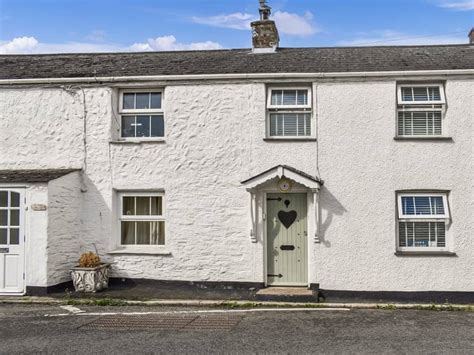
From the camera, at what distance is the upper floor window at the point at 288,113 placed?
1122cm

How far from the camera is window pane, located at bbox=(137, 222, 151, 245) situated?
1170 cm

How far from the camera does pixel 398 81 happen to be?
10969 millimetres

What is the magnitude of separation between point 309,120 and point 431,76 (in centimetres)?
281

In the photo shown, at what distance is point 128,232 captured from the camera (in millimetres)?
11789

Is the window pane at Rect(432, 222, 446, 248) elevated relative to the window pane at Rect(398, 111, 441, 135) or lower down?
lower down

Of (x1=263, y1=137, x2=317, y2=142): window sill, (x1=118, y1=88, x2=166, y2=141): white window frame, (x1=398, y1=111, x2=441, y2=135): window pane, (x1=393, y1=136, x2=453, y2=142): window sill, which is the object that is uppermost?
(x1=118, y1=88, x2=166, y2=141): white window frame

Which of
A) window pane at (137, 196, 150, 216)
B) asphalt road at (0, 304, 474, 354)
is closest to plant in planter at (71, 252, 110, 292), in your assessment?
asphalt road at (0, 304, 474, 354)

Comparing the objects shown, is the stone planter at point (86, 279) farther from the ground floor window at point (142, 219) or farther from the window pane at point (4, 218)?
the window pane at point (4, 218)

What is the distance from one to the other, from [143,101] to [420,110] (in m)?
6.43

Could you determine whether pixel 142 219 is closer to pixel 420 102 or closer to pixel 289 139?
pixel 289 139

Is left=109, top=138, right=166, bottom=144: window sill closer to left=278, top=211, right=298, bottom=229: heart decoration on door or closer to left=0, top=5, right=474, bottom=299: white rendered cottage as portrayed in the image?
left=0, top=5, right=474, bottom=299: white rendered cottage

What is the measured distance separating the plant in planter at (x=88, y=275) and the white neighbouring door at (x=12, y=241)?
44.9 inches

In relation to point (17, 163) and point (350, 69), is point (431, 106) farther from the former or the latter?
point (17, 163)

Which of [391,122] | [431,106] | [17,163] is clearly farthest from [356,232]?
[17,163]
